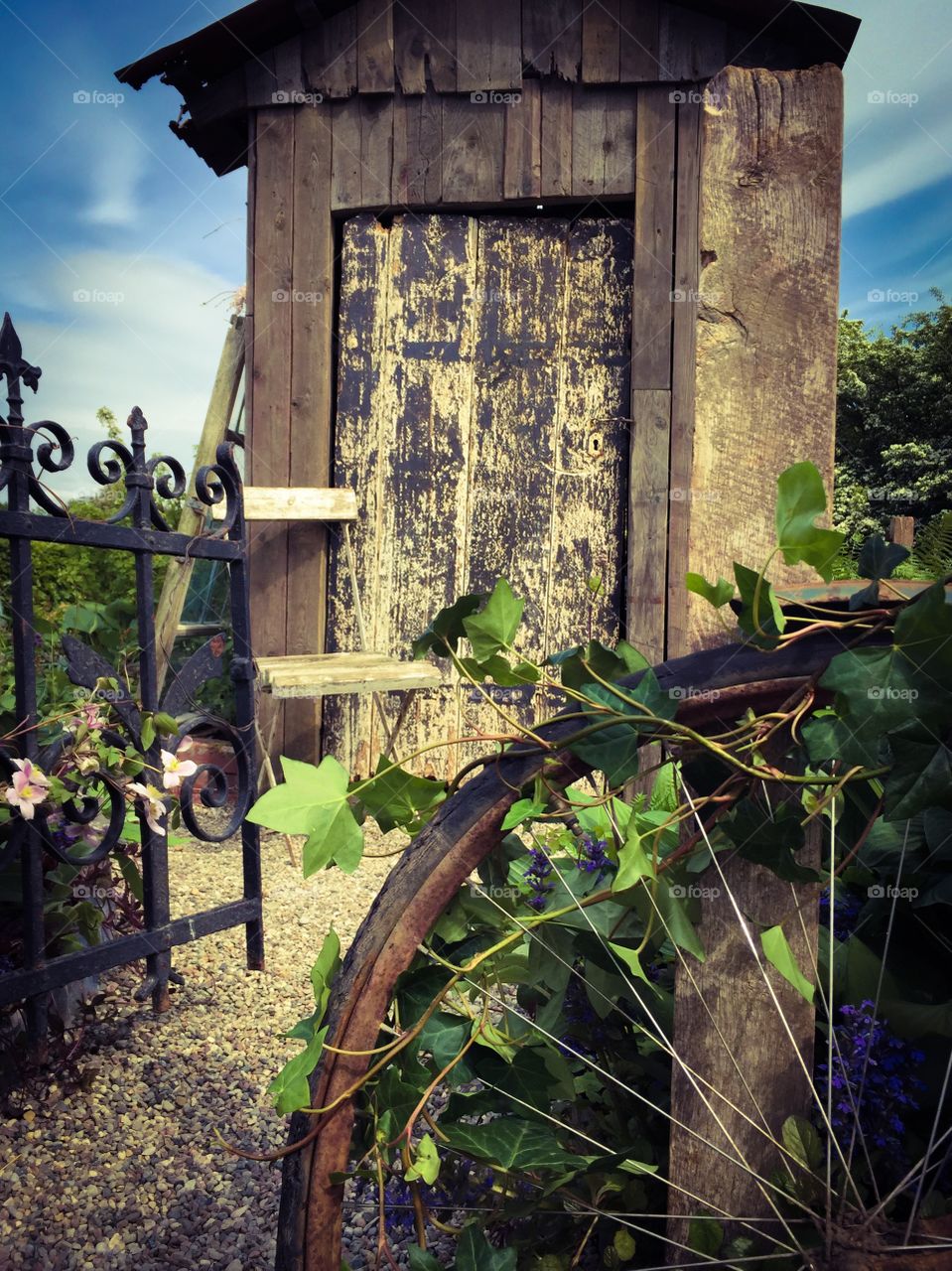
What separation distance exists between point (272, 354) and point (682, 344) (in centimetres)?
188

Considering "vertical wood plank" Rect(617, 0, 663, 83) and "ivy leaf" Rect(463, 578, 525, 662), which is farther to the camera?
"vertical wood plank" Rect(617, 0, 663, 83)

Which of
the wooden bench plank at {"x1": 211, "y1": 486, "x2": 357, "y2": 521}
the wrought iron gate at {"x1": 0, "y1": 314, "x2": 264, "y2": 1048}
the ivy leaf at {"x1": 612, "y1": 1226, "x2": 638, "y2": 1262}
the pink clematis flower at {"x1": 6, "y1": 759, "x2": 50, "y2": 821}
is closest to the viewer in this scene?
the ivy leaf at {"x1": 612, "y1": 1226, "x2": 638, "y2": 1262}

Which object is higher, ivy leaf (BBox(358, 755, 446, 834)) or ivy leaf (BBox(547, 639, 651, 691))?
ivy leaf (BBox(547, 639, 651, 691))

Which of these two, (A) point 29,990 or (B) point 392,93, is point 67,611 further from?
(B) point 392,93

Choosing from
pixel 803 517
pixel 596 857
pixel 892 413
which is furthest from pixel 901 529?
pixel 892 413

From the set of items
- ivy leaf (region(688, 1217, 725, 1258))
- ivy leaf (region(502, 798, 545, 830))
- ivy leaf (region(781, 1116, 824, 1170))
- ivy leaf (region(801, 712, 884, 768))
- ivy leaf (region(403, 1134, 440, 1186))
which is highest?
ivy leaf (region(801, 712, 884, 768))

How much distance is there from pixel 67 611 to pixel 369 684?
1.11 m

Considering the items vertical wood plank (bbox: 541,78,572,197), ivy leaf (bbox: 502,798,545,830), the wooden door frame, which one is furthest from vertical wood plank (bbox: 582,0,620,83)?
ivy leaf (bbox: 502,798,545,830)

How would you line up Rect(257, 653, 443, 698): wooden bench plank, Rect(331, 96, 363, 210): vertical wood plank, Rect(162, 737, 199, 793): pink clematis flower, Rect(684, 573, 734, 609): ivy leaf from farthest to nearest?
Rect(331, 96, 363, 210): vertical wood plank
Rect(257, 653, 443, 698): wooden bench plank
Rect(162, 737, 199, 793): pink clematis flower
Rect(684, 573, 734, 609): ivy leaf

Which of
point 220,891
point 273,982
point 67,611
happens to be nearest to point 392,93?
point 67,611

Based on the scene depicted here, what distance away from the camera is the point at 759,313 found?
1026 millimetres

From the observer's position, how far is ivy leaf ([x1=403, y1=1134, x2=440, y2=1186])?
939mm

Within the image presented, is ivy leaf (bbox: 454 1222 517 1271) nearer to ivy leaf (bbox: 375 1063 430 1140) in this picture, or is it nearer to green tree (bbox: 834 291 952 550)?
ivy leaf (bbox: 375 1063 430 1140)

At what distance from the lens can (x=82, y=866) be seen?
2.21 metres
